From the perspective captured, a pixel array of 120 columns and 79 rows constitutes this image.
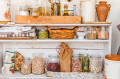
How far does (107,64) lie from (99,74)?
8.5 inches

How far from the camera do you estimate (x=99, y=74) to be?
1.90 m

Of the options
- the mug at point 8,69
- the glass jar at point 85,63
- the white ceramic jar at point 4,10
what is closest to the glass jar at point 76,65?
the glass jar at point 85,63

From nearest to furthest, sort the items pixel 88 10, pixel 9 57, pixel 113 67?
pixel 113 67
pixel 88 10
pixel 9 57

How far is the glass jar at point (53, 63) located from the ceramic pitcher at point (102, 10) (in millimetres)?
713

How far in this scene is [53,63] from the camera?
6.55ft

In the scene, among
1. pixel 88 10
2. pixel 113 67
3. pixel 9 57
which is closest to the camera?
pixel 113 67

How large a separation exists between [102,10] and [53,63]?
33.8 inches

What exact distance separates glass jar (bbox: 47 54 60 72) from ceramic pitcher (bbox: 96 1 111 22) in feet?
2.34

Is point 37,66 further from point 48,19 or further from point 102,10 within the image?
point 102,10

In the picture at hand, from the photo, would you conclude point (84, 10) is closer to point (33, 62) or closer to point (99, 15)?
point (99, 15)

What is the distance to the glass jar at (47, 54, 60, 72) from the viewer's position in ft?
6.45

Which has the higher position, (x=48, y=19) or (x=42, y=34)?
(x=48, y=19)

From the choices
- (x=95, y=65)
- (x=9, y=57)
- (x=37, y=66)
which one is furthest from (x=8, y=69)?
(x=95, y=65)

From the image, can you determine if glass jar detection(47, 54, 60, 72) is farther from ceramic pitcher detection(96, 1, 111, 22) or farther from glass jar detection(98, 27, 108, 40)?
ceramic pitcher detection(96, 1, 111, 22)
